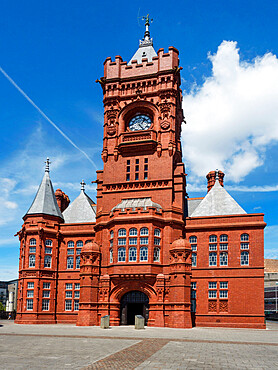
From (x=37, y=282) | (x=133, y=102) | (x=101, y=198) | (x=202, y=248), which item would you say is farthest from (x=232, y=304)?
(x=133, y=102)

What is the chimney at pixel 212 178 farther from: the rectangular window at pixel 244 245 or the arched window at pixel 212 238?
the rectangular window at pixel 244 245

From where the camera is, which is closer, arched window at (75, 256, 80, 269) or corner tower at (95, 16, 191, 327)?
corner tower at (95, 16, 191, 327)

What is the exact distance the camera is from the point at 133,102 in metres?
47.6

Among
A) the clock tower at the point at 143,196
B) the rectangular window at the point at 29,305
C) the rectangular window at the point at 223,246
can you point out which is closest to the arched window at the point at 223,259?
the rectangular window at the point at 223,246

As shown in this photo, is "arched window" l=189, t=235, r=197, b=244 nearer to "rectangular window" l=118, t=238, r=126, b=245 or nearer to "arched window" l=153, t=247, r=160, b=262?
"arched window" l=153, t=247, r=160, b=262

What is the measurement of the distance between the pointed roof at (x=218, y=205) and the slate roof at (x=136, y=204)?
255 inches

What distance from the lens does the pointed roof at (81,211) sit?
5050 centimetres

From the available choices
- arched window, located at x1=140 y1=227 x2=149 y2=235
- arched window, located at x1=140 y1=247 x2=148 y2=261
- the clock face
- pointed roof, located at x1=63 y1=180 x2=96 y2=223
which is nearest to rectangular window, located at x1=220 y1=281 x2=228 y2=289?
arched window, located at x1=140 y1=247 x2=148 y2=261

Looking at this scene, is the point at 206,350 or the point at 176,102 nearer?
the point at 206,350

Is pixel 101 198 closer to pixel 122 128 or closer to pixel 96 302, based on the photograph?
pixel 122 128

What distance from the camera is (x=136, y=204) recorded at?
43.2m

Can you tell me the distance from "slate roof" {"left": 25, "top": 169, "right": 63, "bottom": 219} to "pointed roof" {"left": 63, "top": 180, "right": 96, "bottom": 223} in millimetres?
1820

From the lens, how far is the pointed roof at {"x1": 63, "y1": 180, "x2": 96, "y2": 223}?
5050cm

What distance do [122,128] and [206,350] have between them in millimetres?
31960
